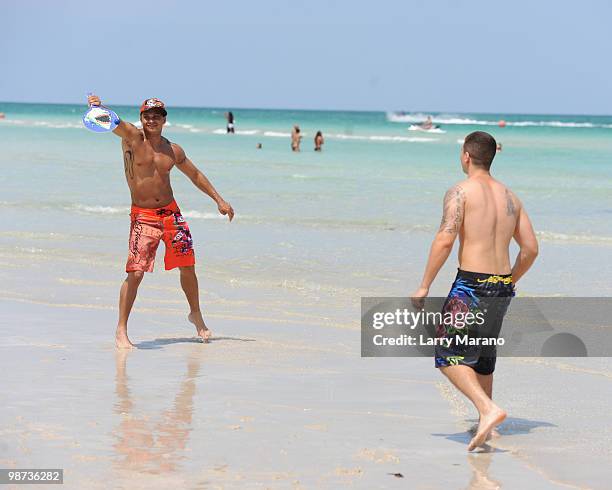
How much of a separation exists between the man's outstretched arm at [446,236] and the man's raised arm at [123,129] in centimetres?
284

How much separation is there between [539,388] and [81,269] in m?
5.75

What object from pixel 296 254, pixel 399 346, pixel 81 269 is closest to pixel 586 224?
pixel 296 254

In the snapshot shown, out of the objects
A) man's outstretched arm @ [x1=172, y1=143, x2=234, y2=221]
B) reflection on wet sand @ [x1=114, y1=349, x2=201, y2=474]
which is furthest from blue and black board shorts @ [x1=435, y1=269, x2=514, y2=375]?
man's outstretched arm @ [x1=172, y1=143, x2=234, y2=221]

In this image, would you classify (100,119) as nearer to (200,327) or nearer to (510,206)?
(200,327)

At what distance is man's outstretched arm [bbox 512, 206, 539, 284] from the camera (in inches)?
212

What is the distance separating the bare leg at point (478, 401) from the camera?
508cm

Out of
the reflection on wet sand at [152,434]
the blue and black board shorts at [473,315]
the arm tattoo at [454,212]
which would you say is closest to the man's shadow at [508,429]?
the blue and black board shorts at [473,315]

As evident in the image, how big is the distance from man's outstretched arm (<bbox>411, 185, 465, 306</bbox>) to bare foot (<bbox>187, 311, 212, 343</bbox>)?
291 centimetres

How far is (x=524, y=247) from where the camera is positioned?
5426 millimetres

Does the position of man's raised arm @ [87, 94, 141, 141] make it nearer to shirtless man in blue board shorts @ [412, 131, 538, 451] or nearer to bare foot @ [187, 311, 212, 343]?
bare foot @ [187, 311, 212, 343]

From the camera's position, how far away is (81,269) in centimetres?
1113

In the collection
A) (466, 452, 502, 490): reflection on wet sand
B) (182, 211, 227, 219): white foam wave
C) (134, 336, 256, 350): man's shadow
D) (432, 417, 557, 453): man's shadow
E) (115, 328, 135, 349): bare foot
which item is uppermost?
(182, 211, 227, 219): white foam wave

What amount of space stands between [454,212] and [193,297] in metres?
3.11

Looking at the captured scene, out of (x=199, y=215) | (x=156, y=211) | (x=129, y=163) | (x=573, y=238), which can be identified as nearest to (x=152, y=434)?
(x=156, y=211)
